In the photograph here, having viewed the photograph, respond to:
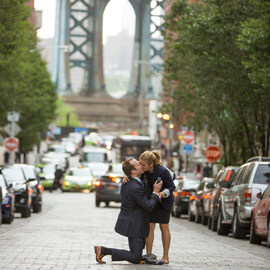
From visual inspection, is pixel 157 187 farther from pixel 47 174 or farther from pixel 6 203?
pixel 47 174

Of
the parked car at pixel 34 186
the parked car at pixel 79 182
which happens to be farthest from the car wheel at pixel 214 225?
the parked car at pixel 79 182

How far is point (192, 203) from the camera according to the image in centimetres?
3431

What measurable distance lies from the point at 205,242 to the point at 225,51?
47.5ft

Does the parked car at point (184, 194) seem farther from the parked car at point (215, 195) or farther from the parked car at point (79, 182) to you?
the parked car at point (79, 182)

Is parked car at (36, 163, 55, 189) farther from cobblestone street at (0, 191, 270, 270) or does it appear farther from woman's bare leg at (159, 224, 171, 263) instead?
woman's bare leg at (159, 224, 171, 263)

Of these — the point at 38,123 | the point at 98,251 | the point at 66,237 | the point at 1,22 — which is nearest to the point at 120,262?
the point at 98,251

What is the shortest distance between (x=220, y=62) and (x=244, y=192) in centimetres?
1238

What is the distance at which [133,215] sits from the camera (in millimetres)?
13867

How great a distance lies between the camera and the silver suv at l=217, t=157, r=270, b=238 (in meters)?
22.2

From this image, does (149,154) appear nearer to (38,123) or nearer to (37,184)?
(37,184)

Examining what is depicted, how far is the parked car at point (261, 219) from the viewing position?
1945cm

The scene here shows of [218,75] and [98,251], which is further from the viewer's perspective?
[218,75]

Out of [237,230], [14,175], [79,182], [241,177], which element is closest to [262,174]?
[241,177]

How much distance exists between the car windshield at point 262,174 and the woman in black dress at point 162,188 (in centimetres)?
797
